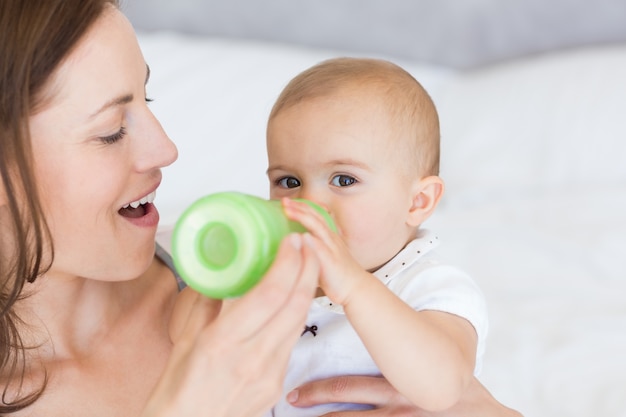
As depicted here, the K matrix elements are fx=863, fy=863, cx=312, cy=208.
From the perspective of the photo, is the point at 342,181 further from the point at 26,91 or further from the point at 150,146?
the point at 26,91

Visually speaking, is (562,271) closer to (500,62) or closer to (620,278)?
(620,278)

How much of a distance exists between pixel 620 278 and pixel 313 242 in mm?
1133

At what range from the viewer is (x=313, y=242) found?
2.96ft

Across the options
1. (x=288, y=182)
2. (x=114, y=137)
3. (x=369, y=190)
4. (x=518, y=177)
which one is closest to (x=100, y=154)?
(x=114, y=137)

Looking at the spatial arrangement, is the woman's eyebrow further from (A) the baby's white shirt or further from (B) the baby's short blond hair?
(A) the baby's white shirt

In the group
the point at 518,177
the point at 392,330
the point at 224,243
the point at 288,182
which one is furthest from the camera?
the point at 518,177

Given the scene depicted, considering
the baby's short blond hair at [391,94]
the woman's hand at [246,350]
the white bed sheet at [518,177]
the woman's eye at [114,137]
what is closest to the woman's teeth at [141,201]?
the woman's eye at [114,137]

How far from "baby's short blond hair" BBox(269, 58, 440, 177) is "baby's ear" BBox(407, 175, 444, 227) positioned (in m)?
0.02

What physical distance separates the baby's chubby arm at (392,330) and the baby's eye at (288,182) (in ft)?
0.88

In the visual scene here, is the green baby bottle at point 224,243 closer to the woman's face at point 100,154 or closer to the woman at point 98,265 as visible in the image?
the woman at point 98,265

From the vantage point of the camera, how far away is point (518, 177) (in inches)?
87.3

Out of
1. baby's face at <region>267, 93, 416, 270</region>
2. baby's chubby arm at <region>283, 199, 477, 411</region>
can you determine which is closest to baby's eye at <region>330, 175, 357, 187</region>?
baby's face at <region>267, 93, 416, 270</region>

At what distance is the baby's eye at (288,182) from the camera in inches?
48.0

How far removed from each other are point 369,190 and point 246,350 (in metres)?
0.36
